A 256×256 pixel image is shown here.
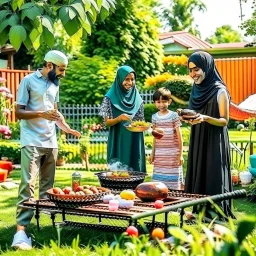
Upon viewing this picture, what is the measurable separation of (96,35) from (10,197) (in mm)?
13124

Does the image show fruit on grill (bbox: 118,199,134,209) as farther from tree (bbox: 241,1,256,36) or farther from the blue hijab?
tree (bbox: 241,1,256,36)

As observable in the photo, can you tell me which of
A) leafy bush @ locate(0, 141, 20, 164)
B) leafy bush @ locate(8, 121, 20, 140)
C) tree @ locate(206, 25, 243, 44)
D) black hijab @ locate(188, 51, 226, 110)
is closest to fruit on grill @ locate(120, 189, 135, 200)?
black hijab @ locate(188, 51, 226, 110)

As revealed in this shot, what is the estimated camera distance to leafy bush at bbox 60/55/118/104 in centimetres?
1834

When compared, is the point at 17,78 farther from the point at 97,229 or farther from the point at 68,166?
the point at 97,229

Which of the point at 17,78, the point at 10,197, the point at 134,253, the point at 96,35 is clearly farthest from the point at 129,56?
the point at 134,253

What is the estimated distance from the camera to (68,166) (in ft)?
42.7

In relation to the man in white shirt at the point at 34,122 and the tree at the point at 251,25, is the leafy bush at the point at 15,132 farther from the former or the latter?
the man in white shirt at the point at 34,122

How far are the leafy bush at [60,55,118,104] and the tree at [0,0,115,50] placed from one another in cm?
1515

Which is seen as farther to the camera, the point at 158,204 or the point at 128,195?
the point at 128,195

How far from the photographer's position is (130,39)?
21047 millimetres

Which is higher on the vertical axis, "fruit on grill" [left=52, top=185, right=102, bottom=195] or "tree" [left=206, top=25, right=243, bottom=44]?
"tree" [left=206, top=25, right=243, bottom=44]

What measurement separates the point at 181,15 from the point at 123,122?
2008 inches

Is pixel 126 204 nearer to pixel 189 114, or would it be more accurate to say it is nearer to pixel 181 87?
pixel 189 114

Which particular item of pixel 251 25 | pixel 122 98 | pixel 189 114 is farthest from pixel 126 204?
pixel 251 25
